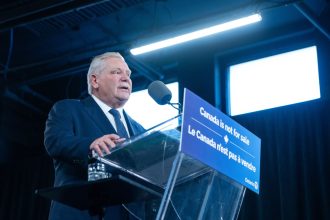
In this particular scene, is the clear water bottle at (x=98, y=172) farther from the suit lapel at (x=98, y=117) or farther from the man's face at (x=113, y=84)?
the man's face at (x=113, y=84)

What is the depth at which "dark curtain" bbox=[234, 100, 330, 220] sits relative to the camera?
17.0 feet

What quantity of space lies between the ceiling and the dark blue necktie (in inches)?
101

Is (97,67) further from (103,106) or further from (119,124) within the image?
(119,124)

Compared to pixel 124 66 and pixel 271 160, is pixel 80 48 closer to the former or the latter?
pixel 271 160

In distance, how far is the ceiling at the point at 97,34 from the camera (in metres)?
5.05

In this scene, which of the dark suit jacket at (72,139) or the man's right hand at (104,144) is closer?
the man's right hand at (104,144)

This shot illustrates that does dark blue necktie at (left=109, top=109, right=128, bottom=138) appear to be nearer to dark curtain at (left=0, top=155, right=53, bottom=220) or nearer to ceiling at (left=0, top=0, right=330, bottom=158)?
ceiling at (left=0, top=0, right=330, bottom=158)

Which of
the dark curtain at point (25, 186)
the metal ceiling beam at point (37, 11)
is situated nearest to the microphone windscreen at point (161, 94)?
the metal ceiling beam at point (37, 11)

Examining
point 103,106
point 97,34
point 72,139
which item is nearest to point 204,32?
point 97,34

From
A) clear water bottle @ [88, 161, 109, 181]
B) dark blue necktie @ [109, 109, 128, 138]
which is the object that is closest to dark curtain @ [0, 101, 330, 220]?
dark blue necktie @ [109, 109, 128, 138]

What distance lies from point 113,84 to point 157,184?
68 cm

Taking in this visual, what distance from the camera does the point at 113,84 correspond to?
2482mm

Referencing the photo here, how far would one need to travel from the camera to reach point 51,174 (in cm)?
697

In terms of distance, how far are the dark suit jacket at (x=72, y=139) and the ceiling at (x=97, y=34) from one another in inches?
104
